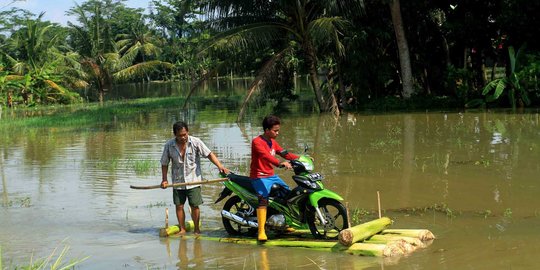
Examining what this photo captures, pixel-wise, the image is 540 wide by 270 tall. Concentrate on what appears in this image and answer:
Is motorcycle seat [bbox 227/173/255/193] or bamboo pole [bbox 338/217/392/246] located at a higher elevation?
motorcycle seat [bbox 227/173/255/193]

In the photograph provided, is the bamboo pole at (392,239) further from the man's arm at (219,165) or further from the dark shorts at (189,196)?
the dark shorts at (189,196)

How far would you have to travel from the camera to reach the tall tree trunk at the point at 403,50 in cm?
2142

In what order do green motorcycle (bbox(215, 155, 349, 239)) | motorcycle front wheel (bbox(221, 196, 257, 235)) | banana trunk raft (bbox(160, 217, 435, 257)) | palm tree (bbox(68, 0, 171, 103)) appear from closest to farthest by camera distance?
1. banana trunk raft (bbox(160, 217, 435, 257))
2. green motorcycle (bbox(215, 155, 349, 239))
3. motorcycle front wheel (bbox(221, 196, 257, 235))
4. palm tree (bbox(68, 0, 171, 103))

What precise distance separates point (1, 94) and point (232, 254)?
101 ft

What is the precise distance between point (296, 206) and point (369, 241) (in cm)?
85

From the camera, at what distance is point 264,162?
6469 millimetres

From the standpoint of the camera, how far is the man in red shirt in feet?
21.0

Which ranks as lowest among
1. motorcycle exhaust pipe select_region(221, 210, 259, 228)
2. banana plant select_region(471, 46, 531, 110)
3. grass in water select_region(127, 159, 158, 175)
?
motorcycle exhaust pipe select_region(221, 210, 259, 228)

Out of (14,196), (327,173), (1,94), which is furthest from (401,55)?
(1,94)

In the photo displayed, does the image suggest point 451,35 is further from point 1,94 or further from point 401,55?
point 1,94

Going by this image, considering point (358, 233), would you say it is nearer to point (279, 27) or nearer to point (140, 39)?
point (279, 27)

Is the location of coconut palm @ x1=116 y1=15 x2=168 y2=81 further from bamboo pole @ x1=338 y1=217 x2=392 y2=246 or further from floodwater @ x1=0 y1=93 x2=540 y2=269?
bamboo pole @ x1=338 y1=217 x2=392 y2=246

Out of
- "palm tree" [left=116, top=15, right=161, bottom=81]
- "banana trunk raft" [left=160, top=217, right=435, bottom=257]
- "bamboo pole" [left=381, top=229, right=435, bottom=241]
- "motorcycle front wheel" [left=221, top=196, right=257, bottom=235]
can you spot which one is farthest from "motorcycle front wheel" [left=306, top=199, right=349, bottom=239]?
"palm tree" [left=116, top=15, right=161, bottom=81]

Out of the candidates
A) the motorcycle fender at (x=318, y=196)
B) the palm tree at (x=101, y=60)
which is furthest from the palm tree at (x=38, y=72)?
the motorcycle fender at (x=318, y=196)
